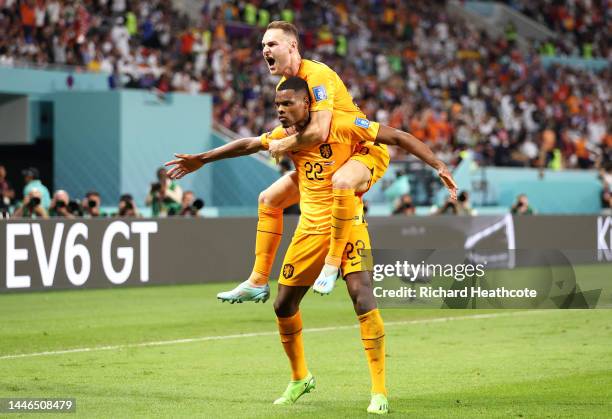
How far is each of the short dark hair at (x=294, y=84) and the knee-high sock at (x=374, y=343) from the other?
5.22ft

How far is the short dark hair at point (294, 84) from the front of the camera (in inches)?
315

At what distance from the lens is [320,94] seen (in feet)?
26.7

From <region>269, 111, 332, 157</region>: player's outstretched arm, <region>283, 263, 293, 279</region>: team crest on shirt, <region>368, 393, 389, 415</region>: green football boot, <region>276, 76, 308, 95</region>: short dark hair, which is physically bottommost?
<region>368, 393, 389, 415</region>: green football boot

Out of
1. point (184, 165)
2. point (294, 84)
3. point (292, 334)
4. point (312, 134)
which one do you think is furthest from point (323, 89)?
point (292, 334)

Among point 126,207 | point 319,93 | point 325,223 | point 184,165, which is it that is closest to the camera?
point 319,93

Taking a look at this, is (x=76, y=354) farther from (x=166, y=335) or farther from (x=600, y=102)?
(x=600, y=102)

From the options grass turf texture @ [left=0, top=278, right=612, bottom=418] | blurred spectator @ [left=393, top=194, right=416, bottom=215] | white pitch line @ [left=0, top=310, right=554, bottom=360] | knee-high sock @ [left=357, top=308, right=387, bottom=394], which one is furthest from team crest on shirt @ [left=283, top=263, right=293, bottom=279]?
blurred spectator @ [left=393, top=194, right=416, bottom=215]

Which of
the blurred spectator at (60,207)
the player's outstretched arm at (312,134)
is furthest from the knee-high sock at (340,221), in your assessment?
the blurred spectator at (60,207)

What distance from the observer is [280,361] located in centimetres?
1155

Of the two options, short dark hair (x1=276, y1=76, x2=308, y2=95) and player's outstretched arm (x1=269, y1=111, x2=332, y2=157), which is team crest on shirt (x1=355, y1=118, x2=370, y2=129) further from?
short dark hair (x1=276, y1=76, x2=308, y2=95)

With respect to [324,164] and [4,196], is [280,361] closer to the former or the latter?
[324,164]

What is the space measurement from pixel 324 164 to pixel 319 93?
51cm

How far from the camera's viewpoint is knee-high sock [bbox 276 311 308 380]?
8.62 metres

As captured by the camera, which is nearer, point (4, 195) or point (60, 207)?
point (60, 207)
